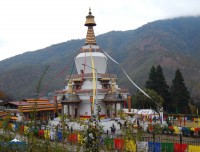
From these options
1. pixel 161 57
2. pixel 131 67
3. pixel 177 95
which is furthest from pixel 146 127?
pixel 131 67

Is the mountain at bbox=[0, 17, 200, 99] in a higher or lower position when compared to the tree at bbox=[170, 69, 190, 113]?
higher

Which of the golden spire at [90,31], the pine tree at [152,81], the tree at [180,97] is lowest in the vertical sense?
the tree at [180,97]

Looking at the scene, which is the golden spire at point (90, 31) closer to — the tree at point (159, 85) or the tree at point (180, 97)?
the tree at point (159, 85)

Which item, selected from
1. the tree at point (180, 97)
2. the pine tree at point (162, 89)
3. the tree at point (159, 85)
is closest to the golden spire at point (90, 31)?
the tree at point (159, 85)

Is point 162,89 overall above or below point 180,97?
above

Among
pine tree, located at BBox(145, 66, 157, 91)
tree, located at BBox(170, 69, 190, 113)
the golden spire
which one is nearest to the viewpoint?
the golden spire

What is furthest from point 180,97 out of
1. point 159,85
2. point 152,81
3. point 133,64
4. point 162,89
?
point 133,64

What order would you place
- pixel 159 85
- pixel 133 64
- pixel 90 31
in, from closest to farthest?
pixel 90 31
pixel 159 85
pixel 133 64

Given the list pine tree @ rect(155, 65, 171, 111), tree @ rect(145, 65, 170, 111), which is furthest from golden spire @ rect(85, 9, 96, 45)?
pine tree @ rect(155, 65, 171, 111)

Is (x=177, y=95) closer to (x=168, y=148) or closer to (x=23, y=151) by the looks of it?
(x=168, y=148)

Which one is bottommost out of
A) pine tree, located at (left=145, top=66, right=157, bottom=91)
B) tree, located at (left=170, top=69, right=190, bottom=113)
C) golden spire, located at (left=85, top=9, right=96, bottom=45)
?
tree, located at (left=170, top=69, right=190, bottom=113)

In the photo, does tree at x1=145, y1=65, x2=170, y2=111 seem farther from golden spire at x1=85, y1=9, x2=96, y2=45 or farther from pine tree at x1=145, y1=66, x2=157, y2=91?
golden spire at x1=85, y1=9, x2=96, y2=45

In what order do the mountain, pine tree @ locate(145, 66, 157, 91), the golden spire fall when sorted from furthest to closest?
the mountain
pine tree @ locate(145, 66, 157, 91)
the golden spire

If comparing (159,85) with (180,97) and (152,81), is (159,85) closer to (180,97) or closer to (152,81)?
(152,81)
